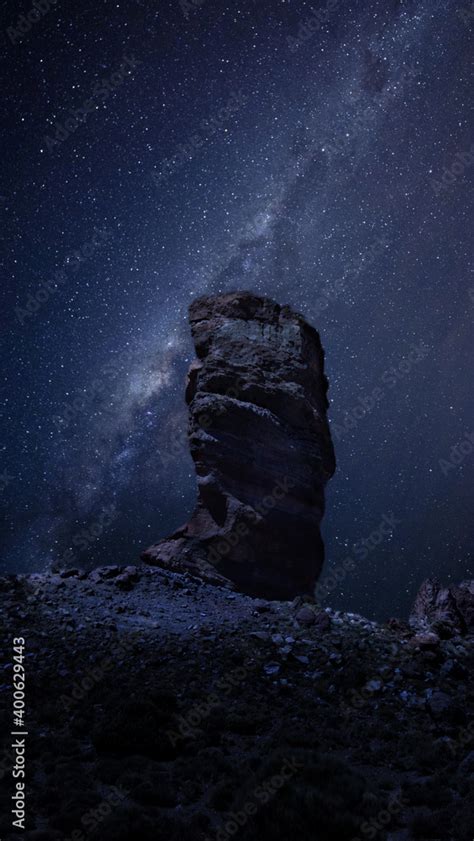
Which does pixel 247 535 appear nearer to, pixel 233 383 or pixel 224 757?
pixel 233 383

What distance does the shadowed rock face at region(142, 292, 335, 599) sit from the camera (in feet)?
73.4

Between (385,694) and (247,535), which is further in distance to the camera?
(247,535)

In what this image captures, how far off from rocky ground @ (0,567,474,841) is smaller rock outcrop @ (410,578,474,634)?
3.37 m

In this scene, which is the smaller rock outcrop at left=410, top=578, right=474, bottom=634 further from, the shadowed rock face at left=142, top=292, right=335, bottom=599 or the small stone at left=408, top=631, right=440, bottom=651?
the shadowed rock face at left=142, top=292, right=335, bottom=599

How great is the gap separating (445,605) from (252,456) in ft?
37.3

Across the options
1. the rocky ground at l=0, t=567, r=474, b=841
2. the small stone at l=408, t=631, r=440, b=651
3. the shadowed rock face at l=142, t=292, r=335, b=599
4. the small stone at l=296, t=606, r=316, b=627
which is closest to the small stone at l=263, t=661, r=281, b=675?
the rocky ground at l=0, t=567, r=474, b=841

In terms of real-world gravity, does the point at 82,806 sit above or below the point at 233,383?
below

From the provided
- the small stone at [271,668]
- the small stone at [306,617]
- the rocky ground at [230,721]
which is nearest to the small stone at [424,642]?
the rocky ground at [230,721]

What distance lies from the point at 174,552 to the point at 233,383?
8.44m

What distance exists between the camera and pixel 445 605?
904 inches

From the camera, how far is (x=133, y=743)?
9320 millimetres

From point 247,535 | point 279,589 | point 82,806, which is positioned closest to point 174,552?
point 247,535

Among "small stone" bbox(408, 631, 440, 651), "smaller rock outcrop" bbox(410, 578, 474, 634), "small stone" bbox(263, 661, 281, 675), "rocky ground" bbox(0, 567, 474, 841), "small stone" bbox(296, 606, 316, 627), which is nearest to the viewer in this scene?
"rocky ground" bbox(0, 567, 474, 841)

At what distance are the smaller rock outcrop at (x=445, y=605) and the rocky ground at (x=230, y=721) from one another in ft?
11.1
